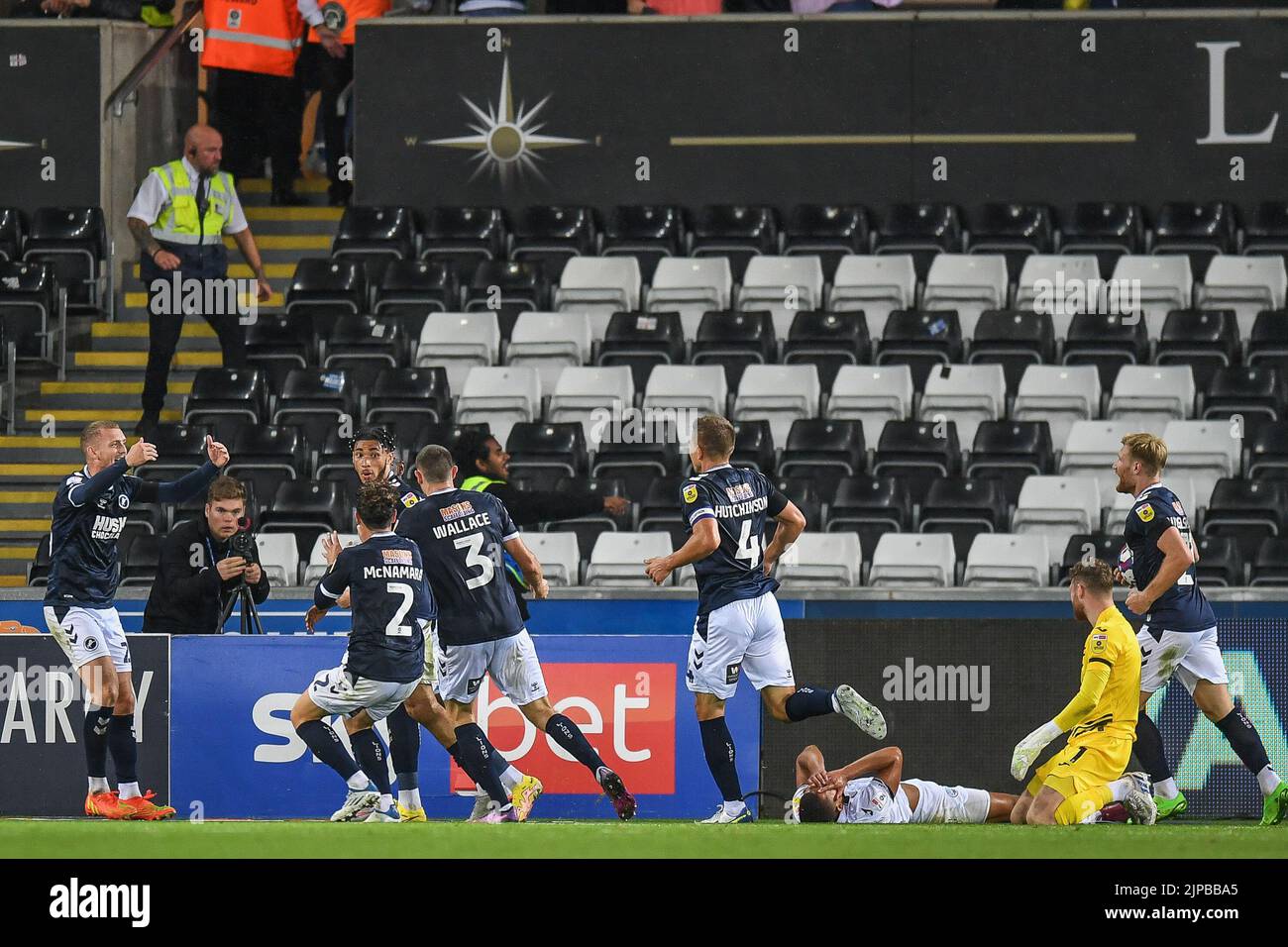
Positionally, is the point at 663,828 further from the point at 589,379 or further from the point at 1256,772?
the point at 589,379

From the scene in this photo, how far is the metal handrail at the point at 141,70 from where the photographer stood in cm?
1772

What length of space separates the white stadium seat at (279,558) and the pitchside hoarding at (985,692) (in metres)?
3.88

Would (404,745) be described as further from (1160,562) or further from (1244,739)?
(1244,739)

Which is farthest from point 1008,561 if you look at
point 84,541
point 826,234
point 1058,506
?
point 84,541

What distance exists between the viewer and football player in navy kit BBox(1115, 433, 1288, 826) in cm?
1006

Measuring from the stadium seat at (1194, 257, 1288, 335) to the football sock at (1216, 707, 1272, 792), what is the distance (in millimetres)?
6109

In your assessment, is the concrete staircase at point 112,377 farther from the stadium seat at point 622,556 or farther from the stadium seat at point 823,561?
the stadium seat at point 823,561

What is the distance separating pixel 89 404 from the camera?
16.4m

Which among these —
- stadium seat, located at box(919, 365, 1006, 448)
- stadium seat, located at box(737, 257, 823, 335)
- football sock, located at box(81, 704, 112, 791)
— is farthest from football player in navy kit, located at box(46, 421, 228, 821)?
stadium seat, located at box(737, 257, 823, 335)

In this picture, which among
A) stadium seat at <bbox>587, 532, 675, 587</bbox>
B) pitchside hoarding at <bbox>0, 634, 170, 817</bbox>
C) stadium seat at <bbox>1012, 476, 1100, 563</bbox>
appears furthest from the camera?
stadium seat at <bbox>1012, 476, 1100, 563</bbox>

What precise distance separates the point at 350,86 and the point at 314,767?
874cm

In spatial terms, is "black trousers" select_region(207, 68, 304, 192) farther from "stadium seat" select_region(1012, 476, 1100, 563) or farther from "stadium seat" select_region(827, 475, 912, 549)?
"stadium seat" select_region(1012, 476, 1100, 563)

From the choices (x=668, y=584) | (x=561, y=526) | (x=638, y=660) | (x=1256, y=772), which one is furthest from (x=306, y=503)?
(x=1256, y=772)

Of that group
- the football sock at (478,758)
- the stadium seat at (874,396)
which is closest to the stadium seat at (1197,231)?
the stadium seat at (874,396)
